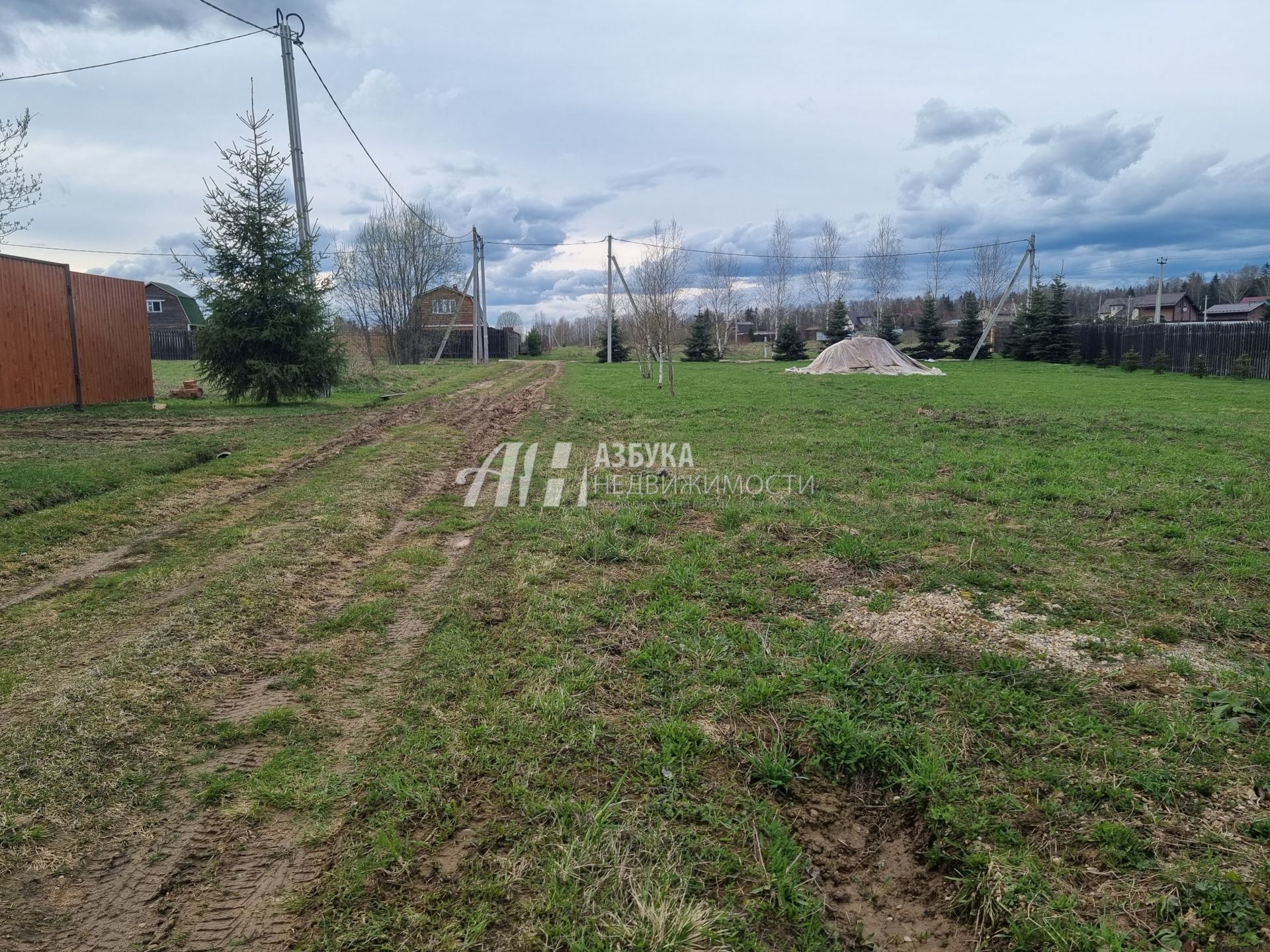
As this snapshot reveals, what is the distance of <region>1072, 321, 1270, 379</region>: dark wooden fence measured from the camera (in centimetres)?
2352

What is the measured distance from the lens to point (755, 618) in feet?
13.0

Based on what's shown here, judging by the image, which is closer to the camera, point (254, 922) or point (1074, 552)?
point (254, 922)

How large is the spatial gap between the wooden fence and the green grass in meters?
12.9

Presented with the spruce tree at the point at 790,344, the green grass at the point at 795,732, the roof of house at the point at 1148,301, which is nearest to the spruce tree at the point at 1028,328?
the spruce tree at the point at 790,344

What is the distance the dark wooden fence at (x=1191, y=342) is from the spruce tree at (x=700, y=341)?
22504 millimetres

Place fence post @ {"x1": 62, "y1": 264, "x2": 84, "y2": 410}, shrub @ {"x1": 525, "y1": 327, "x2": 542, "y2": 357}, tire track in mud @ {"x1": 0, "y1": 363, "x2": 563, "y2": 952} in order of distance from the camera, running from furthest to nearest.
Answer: shrub @ {"x1": 525, "y1": 327, "x2": 542, "y2": 357}, fence post @ {"x1": 62, "y1": 264, "x2": 84, "y2": 410}, tire track in mud @ {"x1": 0, "y1": 363, "x2": 563, "y2": 952}

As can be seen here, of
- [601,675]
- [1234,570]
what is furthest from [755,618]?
[1234,570]

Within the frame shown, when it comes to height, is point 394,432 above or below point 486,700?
above

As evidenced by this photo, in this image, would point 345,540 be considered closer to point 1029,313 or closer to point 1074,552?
point 1074,552

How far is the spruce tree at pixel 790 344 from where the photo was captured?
4672cm

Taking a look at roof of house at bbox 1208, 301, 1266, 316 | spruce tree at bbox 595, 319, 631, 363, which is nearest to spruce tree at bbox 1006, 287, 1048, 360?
spruce tree at bbox 595, 319, 631, 363

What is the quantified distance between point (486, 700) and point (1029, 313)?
40562mm

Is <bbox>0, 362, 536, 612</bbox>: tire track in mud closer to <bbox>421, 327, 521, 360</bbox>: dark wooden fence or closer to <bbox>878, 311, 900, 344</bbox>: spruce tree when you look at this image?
<bbox>421, 327, 521, 360</bbox>: dark wooden fence

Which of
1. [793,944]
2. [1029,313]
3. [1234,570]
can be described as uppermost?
[1029,313]
